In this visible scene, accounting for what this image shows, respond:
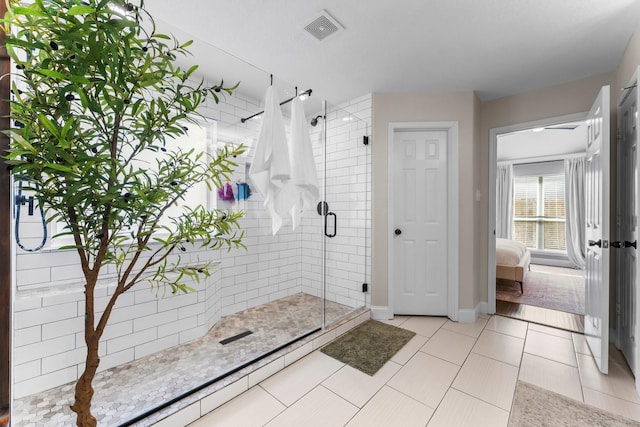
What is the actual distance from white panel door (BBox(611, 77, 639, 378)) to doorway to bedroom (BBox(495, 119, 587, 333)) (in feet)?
3.06

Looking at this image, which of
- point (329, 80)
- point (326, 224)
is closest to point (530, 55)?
point (329, 80)

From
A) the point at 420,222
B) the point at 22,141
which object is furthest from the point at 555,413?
the point at 22,141

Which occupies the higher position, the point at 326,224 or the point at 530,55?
the point at 530,55

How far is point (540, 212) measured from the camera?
616 cm

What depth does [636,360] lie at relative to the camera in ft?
5.75

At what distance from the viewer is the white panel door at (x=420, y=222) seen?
2.96m

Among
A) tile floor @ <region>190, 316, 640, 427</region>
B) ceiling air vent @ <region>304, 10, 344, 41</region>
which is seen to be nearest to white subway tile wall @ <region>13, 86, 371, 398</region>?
ceiling air vent @ <region>304, 10, 344, 41</region>

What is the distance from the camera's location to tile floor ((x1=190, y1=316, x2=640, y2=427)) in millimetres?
1551

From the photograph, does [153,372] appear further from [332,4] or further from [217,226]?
[332,4]

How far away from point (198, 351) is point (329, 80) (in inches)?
107

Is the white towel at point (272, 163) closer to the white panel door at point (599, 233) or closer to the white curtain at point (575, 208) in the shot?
the white panel door at point (599, 233)

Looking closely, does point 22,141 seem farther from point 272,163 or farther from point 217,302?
point 217,302

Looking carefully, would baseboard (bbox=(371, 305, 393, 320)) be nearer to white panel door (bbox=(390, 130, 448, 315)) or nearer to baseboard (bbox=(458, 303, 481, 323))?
white panel door (bbox=(390, 130, 448, 315))

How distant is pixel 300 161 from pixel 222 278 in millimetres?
1375
